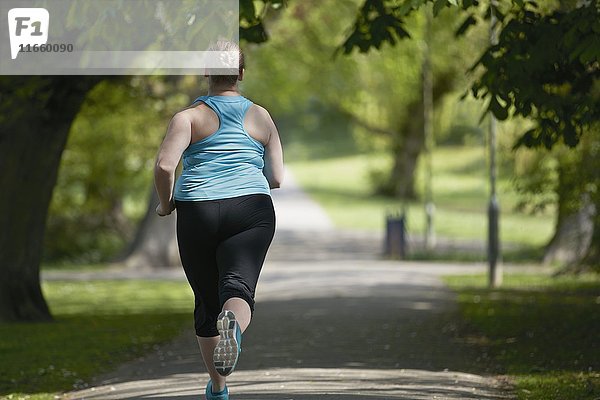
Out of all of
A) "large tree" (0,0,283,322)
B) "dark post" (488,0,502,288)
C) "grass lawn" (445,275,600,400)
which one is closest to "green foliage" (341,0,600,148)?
"grass lawn" (445,275,600,400)

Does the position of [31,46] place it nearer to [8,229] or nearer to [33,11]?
[33,11]

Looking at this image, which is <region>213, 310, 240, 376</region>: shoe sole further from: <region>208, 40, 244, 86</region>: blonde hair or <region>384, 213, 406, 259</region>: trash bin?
<region>384, 213, 406, 259</region>: trash bin

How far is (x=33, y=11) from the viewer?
1115 cm

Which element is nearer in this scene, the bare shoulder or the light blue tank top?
the light blue tank top

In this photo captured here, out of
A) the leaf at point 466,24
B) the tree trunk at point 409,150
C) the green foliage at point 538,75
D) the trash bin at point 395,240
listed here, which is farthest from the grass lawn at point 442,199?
the green foliage at point 538,75

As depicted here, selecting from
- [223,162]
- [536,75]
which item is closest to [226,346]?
[223,162]

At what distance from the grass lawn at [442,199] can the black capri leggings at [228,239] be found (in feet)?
41.0

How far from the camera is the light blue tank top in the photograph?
6891mm

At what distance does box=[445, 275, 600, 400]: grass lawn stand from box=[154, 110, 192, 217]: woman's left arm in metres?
3.18

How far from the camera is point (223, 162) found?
6.89 m

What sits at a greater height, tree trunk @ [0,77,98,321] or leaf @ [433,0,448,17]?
leaf @ [433,0,448,17]

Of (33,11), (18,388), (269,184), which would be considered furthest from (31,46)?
(269,184)

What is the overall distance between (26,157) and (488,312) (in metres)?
5.57

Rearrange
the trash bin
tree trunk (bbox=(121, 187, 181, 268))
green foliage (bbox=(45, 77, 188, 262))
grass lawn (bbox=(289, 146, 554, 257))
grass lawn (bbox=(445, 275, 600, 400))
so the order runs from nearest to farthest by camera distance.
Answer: grass lawn (bbox=(445, 275, 600, 400)), tree trunk (bbox=(121, 187, 181, 268)), the trash bin, green foliage (bbox=(45, 77, 188, 262)), grass lawn (bbox=(289, 146, 554, 257))
